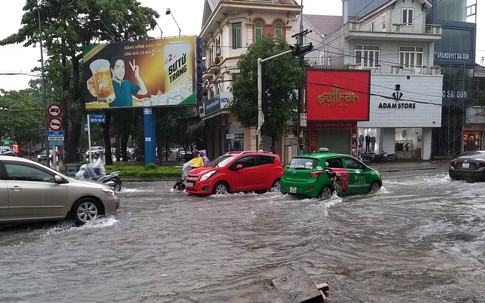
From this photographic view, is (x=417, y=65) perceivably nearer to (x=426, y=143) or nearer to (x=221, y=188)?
(x=426, y=143)

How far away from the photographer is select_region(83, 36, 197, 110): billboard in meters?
26.0

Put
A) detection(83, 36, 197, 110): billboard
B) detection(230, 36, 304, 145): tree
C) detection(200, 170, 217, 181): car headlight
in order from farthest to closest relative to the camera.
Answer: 1. detection(83, 36, 197, 110): billboard
2. detection(230, 36, 304, 145): tree
3. detection(200, 170, 217, 181): car headlight

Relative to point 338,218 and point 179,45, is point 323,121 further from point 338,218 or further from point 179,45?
point 338,218

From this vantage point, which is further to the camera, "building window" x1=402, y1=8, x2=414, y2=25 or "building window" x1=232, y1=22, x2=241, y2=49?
"building window" x1=402, y1=8, x2=414, y2=25

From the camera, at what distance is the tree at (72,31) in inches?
1109

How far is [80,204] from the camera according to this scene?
30.7 feet

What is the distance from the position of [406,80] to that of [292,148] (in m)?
11.7

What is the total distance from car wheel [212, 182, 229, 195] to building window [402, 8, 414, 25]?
2855 centimetres

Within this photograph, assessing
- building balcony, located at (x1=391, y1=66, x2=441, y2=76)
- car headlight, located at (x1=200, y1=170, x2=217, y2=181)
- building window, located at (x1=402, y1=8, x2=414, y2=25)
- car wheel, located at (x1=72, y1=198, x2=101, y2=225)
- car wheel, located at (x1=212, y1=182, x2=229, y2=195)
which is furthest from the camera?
building window, located at (x1=402, y1=8, x2=414, y2=25)

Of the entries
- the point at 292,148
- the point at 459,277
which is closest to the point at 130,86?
the point at 292,148

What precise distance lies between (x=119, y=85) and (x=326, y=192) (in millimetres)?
18189

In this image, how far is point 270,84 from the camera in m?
25.3

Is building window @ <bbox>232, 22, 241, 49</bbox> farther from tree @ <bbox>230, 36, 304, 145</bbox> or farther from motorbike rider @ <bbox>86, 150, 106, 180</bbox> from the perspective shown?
motorbike rider @ <bbox>86, 150, 106, 180</bbox>

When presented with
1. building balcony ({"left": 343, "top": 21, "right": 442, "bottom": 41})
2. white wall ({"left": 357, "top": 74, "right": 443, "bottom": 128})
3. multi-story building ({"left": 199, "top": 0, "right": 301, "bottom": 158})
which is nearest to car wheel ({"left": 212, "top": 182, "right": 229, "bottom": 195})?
multi-story building ({"left": 199, "top": 0, "right": 301, "bottom": 158})
